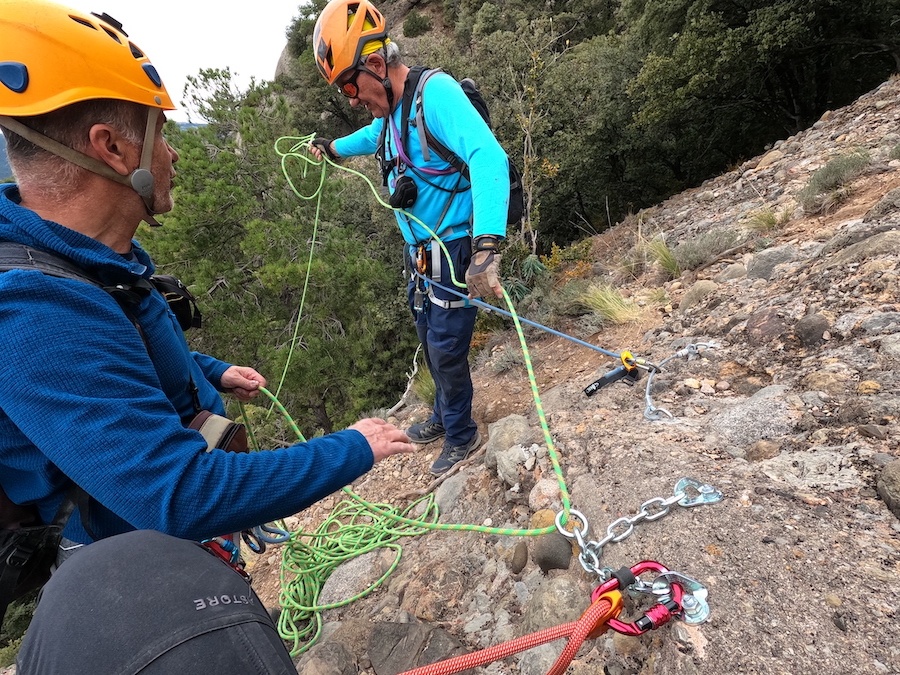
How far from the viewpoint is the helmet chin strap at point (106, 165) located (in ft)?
3.65

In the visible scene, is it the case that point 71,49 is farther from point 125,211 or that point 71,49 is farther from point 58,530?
point 58,530

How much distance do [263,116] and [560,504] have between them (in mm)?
9394

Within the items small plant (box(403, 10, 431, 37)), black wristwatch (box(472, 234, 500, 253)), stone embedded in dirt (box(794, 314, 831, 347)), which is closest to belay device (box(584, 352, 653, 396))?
stone embedded in dirt (box(794, 314, 831, 347))

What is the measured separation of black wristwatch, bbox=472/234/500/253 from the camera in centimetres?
244

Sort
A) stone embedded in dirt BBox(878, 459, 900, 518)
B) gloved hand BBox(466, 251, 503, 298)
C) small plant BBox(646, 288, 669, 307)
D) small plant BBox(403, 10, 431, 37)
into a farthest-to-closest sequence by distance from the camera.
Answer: small plant BBox(403, 10, 431, 37), small plant BBox(646, 288, 669, 307), gloved hand BBox(466, 251, 503, 298), stone embedded in dirt BBox(878, 459, 900, 518)

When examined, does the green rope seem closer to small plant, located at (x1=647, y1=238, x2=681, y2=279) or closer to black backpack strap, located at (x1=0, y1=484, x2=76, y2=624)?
black backpack strap, located at (x1=0, y1=484, x2=76, y2=624)

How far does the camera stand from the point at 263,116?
29.9 ft

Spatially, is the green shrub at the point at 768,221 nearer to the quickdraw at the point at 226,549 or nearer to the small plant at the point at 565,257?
the small plant at the point at 565,257

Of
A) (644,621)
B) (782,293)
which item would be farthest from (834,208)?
(644,621)

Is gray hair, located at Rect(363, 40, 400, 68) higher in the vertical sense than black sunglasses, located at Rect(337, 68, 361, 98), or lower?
higher

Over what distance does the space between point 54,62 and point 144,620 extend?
1.23 m

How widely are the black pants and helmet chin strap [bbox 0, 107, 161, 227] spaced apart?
0.86 meters

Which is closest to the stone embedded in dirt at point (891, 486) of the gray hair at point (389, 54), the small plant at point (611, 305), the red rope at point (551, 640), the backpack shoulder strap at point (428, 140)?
the red rope at point (551, 640)

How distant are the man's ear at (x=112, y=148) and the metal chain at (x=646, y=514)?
1.76 meters
